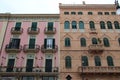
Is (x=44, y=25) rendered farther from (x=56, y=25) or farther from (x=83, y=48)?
(x=83, y=48)

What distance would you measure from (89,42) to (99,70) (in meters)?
5.48

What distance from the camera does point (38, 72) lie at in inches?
1005

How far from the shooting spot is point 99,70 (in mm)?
25625

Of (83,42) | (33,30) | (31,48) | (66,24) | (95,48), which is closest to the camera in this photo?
(95,48)

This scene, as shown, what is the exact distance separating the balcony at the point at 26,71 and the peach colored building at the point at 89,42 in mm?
1367

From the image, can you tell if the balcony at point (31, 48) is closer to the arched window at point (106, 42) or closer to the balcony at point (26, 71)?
the balcony at point (26, 71)

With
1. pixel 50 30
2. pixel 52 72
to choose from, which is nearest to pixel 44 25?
pixel 50 30

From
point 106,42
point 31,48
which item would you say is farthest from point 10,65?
point 106,42

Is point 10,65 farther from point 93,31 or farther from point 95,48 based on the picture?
point 93,31

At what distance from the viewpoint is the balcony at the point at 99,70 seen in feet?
83.2

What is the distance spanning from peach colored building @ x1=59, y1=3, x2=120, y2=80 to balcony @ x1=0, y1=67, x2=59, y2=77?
53.8 inches

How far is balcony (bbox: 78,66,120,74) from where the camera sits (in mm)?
25359

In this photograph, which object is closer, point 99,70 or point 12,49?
point 99,70

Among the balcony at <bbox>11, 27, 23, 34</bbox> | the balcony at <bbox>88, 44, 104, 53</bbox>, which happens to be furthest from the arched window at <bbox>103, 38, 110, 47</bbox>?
the balcony at <bbox>11, 27, 23, 34</bbox>
